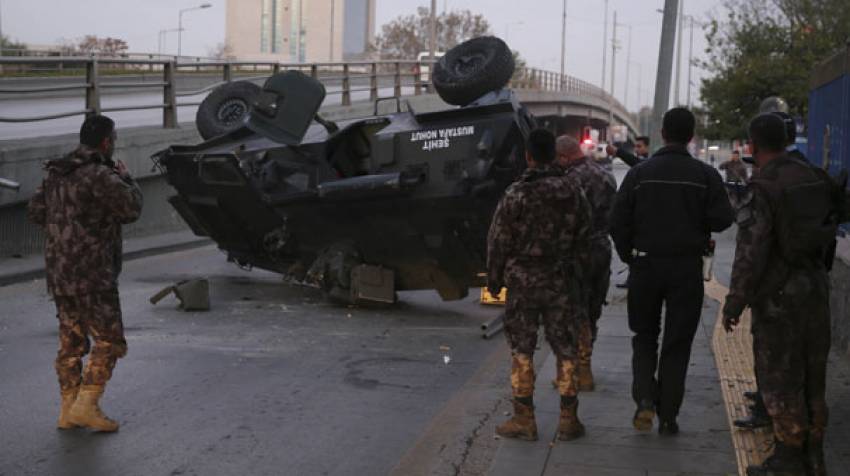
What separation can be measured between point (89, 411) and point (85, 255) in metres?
0.87

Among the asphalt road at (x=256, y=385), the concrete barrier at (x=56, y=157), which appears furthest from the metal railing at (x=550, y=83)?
the asphalt road at (x=256, y=385)

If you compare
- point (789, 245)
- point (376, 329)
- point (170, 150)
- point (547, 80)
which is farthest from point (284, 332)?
point (547, 80)

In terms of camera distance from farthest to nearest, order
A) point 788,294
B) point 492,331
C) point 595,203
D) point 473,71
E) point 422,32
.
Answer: point 422,32
point 473,71
point 492,331
point 595,203
point 788,294

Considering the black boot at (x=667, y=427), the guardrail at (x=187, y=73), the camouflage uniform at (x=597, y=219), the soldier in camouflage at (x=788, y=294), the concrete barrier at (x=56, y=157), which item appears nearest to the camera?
the soldier in camouflage at (x=788, y=294)

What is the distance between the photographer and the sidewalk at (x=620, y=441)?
20.1 feet

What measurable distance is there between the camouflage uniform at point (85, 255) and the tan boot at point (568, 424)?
2512 millimetres

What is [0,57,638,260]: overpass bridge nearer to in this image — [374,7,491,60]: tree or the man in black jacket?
the man in black jacket

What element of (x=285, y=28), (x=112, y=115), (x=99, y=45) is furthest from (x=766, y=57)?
(x=285, y=28)

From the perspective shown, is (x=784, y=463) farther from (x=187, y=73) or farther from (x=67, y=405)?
(x=187, y=73)

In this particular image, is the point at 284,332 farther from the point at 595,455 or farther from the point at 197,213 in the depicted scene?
the point at 595,455

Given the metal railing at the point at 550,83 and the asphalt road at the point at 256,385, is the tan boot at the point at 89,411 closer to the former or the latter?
the asphalt road at the point at 256,385

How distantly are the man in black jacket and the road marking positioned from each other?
427 millimetres

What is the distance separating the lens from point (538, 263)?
22.1 ft

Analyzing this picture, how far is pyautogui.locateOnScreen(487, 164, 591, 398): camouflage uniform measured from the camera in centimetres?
670
